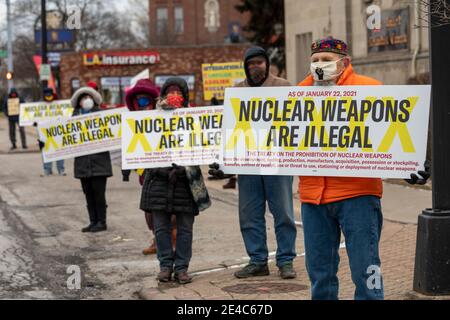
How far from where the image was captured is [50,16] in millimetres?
51469

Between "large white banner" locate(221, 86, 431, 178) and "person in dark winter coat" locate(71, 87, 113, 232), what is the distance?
519 cm

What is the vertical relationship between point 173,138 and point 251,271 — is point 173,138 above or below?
above

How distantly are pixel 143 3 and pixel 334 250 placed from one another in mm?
81477

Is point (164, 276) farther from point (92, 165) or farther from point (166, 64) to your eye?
point (166, 64)

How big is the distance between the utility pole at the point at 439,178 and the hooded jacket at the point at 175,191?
215 centimetres

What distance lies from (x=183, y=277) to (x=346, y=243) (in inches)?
109

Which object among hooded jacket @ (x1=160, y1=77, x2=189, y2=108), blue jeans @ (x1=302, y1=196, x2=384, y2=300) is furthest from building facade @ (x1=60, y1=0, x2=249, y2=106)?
blue jeans @ (x1=302, y1=196, x2=384, y2=300)

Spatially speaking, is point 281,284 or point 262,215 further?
point 262,215

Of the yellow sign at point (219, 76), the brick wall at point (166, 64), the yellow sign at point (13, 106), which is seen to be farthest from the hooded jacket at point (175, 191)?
the brick wall at point (166, 64)

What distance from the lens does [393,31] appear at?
721 inches

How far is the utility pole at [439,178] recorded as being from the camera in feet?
21.8

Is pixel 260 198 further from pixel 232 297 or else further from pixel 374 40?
pixel 374 40

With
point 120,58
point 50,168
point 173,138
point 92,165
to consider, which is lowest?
point 50,168

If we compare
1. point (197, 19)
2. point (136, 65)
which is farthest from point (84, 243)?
point (197, 19)
